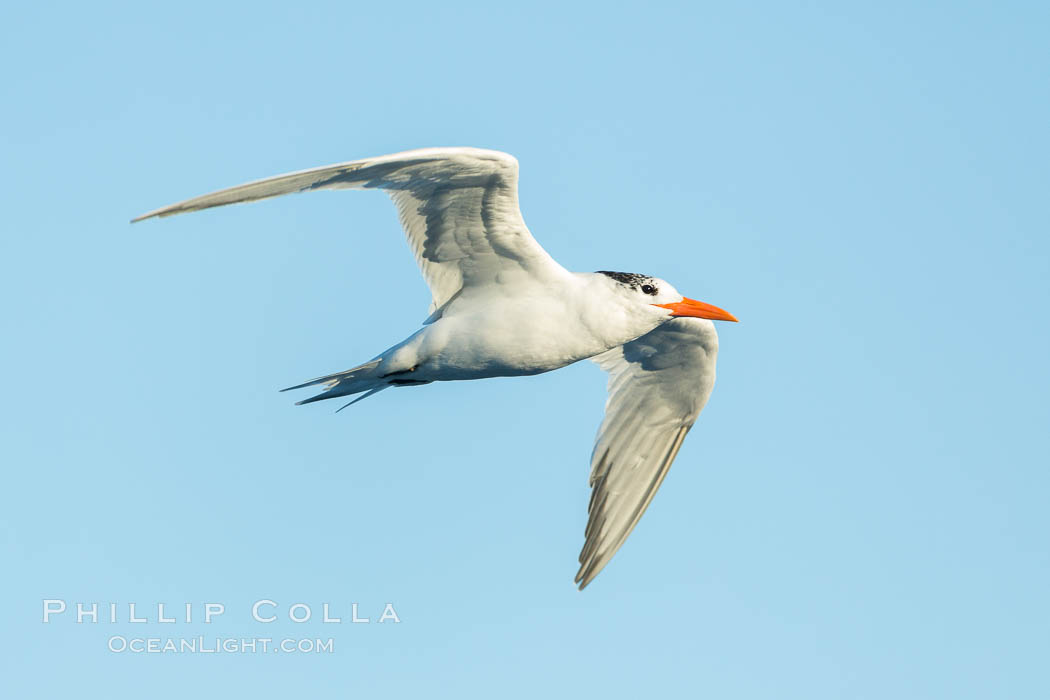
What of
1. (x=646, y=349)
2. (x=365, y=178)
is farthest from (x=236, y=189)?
(x=646, y=349)

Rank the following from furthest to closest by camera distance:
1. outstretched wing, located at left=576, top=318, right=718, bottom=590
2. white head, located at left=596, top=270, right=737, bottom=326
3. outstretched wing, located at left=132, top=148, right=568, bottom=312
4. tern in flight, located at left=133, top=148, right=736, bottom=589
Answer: outstretched wing, located at left=576, top=318, right=718, bottom=590 → white head, located at left=596, top=270, right=737, bottom=326 → tern in flight, located at left=133, top=148, right=736, bottom=589 → outstretched wing, located at left=132, top=148, right=568, bottom=312

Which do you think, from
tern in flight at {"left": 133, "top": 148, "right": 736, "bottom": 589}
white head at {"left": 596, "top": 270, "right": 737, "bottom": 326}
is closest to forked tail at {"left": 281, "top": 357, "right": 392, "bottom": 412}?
tern in flight at {"left": 133, "top": 148, "right": 736, "bottom": 589}

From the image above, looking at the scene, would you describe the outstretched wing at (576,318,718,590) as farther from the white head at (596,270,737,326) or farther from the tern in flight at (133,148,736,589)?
the tern in flight at (133,148,736,589)

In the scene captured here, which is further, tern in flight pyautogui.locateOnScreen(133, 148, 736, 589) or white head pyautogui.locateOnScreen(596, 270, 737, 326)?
white head pyautogui.locateOnScreen(596, 270, 737, 326)

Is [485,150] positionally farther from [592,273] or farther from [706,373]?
[706,373]

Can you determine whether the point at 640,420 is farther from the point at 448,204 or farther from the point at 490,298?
the point at 448,204

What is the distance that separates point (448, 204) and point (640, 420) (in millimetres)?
4280

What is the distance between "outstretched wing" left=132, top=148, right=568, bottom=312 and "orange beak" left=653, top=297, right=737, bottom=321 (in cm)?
115

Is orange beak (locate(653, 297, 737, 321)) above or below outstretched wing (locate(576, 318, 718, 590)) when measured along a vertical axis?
above

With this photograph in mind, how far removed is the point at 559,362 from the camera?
11.3 m

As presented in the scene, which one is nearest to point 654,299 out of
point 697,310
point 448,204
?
point 697,310

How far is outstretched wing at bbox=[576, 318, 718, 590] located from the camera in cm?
1334

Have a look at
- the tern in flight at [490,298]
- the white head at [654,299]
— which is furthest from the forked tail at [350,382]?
the white head at [654,299]

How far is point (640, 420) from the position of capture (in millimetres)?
13969
